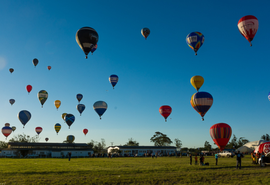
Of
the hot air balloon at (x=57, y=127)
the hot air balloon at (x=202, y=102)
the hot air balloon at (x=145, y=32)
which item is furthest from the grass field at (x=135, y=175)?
the hot air balloon at (x=57, y=127)

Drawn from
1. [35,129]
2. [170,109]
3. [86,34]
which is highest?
[86,34]

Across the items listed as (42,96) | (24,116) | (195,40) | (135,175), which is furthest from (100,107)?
(135,175)

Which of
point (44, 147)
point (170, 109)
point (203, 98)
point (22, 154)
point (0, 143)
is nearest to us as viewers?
point (203, 98)

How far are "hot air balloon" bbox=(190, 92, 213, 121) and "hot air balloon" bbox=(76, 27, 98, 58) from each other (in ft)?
55.3

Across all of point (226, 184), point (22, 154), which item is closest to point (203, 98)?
point (226, 184)

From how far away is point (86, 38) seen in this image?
30734 millimetres

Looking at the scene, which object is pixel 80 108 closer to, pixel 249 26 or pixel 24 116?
pixel 24 116

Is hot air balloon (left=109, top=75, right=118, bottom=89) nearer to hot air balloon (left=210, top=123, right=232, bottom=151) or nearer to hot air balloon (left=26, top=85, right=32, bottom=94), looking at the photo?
hot air balloon (left=26, top=85, right=32, bottom=94)

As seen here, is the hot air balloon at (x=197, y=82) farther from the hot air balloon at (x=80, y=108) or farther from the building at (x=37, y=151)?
the building at (x=37, y=151)

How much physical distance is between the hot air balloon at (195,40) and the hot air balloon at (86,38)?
14527mm

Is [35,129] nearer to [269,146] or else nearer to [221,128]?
[221,128]

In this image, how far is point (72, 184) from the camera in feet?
43.0

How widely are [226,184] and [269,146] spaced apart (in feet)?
56.2

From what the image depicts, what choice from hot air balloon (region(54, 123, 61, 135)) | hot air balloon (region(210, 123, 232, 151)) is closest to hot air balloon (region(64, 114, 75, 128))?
hot air balloon (region(54, 123, 61, 135))
